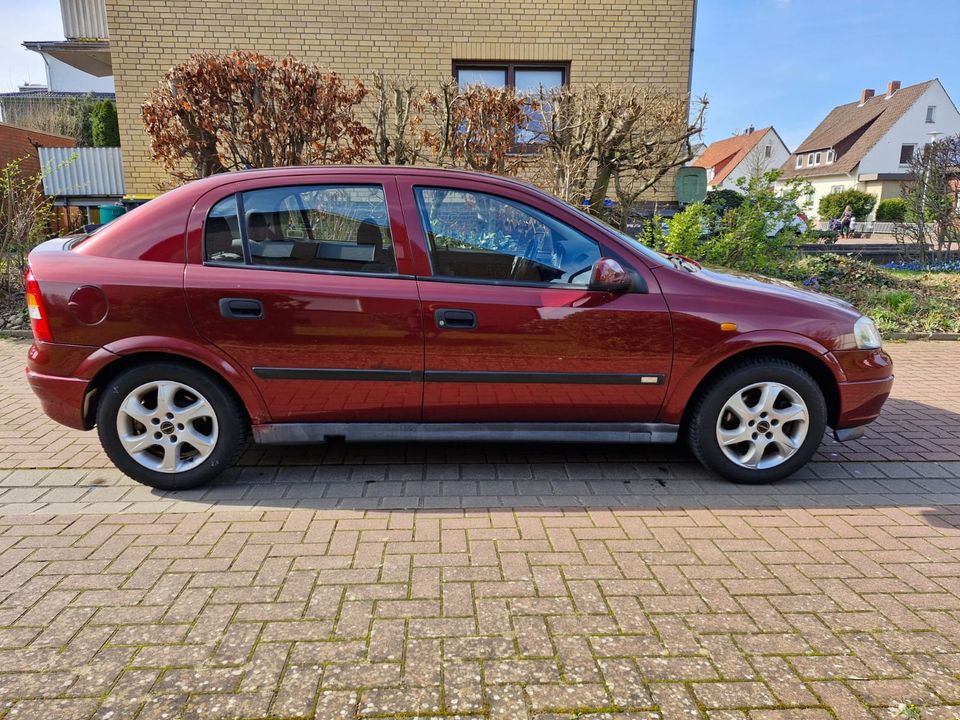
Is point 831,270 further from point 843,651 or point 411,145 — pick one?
point 843,651

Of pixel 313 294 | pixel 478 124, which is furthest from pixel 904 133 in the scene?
pixel 313 294

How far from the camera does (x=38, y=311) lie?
3.51m

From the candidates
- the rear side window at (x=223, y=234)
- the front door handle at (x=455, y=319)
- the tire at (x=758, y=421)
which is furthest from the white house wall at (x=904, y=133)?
the rear side window at (x=223, y=234)

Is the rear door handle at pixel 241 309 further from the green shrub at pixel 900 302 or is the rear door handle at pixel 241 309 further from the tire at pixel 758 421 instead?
the green shrub at pixel 900 302

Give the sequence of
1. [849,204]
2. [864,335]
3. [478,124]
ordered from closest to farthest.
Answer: [864,335] < [478,124] < [849,204]

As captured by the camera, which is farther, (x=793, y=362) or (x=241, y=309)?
(x=793, y=362)

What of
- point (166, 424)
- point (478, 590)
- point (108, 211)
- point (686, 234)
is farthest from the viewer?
point (108, 211)

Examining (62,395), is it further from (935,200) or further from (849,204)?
(849,204)

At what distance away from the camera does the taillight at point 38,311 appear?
3488 mm

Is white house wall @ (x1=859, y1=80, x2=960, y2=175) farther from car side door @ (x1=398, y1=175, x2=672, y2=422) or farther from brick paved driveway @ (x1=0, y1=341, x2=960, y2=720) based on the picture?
car side door @ (x1=398, y1=175, x2=672, y2=422)

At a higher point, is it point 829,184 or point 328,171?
point 829,184

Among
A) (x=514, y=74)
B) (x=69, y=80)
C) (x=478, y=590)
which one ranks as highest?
(x=69, y=80)

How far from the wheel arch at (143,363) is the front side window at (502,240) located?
4.30ft

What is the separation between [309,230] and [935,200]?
10.6 m
